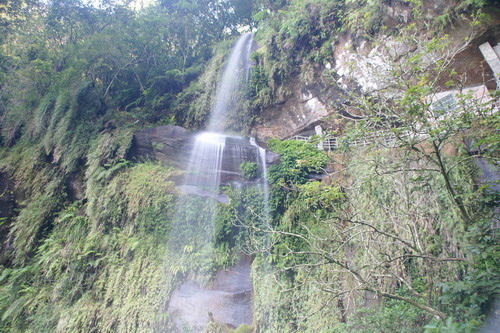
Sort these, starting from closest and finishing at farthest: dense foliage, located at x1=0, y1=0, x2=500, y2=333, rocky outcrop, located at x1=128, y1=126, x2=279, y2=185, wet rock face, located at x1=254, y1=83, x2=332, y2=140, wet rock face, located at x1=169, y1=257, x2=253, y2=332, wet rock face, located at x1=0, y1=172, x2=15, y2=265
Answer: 1. dense foliage, located at x1=0, y1=0, x2=500, y2=333
2. wet rock face, located at x1=169, y1=257, x2=253, y2=332
3. rocky outcrop, located at x1=128, y1=126, x2=279, y2=185
4. wet rock face, located at x1=0, y1=172, x2=15, y2=265
5. wet rock face, located at x1=254, y1=83, x2=332, y2=140

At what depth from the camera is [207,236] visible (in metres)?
7.63

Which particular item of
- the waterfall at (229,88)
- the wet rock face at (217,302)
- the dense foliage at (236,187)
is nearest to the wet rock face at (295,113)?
the dense foliage at (236,187)

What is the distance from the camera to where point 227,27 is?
16.9 meters

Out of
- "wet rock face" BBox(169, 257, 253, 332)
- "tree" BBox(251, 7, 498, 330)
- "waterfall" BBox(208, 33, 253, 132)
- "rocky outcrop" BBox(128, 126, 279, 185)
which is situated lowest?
"wet rock face" BBox(169, 257, 253, 332)

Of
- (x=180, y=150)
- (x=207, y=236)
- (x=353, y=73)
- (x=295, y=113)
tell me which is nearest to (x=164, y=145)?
(x=180, y=150)

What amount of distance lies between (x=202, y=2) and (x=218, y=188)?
13.2m

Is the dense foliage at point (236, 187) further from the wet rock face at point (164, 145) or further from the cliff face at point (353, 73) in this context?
the wet rock face at point (164, 145)

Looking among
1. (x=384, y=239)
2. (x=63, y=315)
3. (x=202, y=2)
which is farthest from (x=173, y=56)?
(x=384, y=239)

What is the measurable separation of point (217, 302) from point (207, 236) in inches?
68.6

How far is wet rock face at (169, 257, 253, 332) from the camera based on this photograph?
6.39 meters

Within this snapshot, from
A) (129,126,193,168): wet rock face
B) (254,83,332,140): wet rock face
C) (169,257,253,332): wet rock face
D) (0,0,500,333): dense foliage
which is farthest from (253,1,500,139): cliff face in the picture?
(169,257,253,332): wet rock face

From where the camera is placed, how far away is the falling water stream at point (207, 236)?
21.3 ft

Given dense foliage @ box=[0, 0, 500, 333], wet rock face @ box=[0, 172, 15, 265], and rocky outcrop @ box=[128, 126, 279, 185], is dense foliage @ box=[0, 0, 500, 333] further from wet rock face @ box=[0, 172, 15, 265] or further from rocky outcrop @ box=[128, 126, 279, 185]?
rocky outcrop @ box=[128, 126, 279, 185]

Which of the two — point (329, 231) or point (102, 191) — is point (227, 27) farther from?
point (329, 231)
